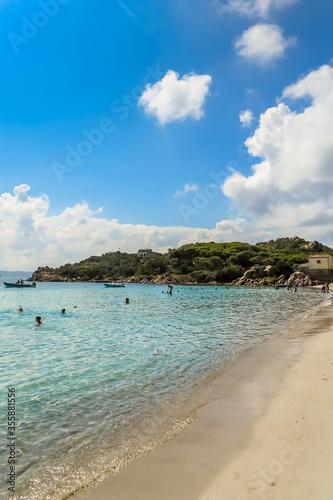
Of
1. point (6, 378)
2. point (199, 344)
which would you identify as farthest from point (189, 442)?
point (199, 344)

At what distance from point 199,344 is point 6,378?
10853mm

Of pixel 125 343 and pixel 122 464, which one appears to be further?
pixel 125 343

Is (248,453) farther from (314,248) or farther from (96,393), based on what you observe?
(314,248)

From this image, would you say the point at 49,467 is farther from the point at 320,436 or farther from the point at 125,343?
the point at 125,343

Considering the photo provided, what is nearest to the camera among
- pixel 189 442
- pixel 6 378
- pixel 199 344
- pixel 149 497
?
pixel 149 497

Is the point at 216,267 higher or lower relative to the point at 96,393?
higher

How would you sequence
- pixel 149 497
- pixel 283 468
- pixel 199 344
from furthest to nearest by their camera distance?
pixel 199 344, pixel 283 468, pixel 149 497

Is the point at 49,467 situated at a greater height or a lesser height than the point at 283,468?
lesser

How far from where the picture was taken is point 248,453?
20.6 feet

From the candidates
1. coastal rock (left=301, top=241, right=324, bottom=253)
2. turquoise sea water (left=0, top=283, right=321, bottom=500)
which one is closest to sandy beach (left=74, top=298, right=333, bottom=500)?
turquoise sea water (left=0, top=283, right=321, bottom=500)

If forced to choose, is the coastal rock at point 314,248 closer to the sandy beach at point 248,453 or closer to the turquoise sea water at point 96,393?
the turquoise sea water at point 96,393

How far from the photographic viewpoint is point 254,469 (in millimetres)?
5656

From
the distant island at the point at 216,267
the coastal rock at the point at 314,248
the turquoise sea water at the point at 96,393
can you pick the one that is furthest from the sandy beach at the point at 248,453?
the coastal rock at the point at 314,248

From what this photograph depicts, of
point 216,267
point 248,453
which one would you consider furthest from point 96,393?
point 216,267
